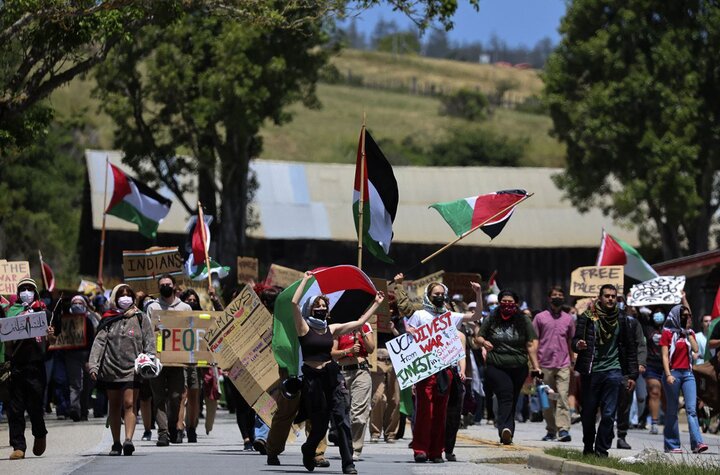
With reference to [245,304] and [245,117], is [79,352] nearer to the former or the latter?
[245,304]

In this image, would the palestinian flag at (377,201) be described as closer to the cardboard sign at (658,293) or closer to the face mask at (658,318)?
the face mask at (658,318)

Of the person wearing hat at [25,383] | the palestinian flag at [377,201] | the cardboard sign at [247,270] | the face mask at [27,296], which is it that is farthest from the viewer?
the cardboard sign at [247,270]

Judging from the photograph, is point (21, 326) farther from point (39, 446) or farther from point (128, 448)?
point (128, 448)

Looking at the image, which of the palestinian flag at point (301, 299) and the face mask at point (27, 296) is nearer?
the palestinian flag at point (301, 299)

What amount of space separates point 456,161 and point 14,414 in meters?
94.4

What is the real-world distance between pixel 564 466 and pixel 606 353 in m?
1.45

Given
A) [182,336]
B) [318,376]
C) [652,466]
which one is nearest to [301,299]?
[318,376]

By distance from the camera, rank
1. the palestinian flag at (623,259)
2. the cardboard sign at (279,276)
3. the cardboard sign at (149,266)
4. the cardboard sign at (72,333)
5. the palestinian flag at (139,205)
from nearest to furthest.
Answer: the cardboard sign at (149,266) → the cardboard sign at (279,276) → the cardboard sign at (72,333) → the palestinian flag at (623,259) → the palestinian flag at (139,205)

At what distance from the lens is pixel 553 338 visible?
73.1 ft

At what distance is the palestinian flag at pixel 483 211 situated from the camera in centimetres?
2045

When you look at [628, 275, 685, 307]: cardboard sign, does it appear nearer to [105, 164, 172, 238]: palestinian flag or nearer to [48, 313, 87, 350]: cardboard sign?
[48, 313, 87, 350]: cardboard sign

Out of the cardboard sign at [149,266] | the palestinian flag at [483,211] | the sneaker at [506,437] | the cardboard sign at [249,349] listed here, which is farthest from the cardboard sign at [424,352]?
the cardboard sign at [149,266]

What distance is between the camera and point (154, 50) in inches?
1790

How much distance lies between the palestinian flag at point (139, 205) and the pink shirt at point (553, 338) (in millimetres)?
9012
